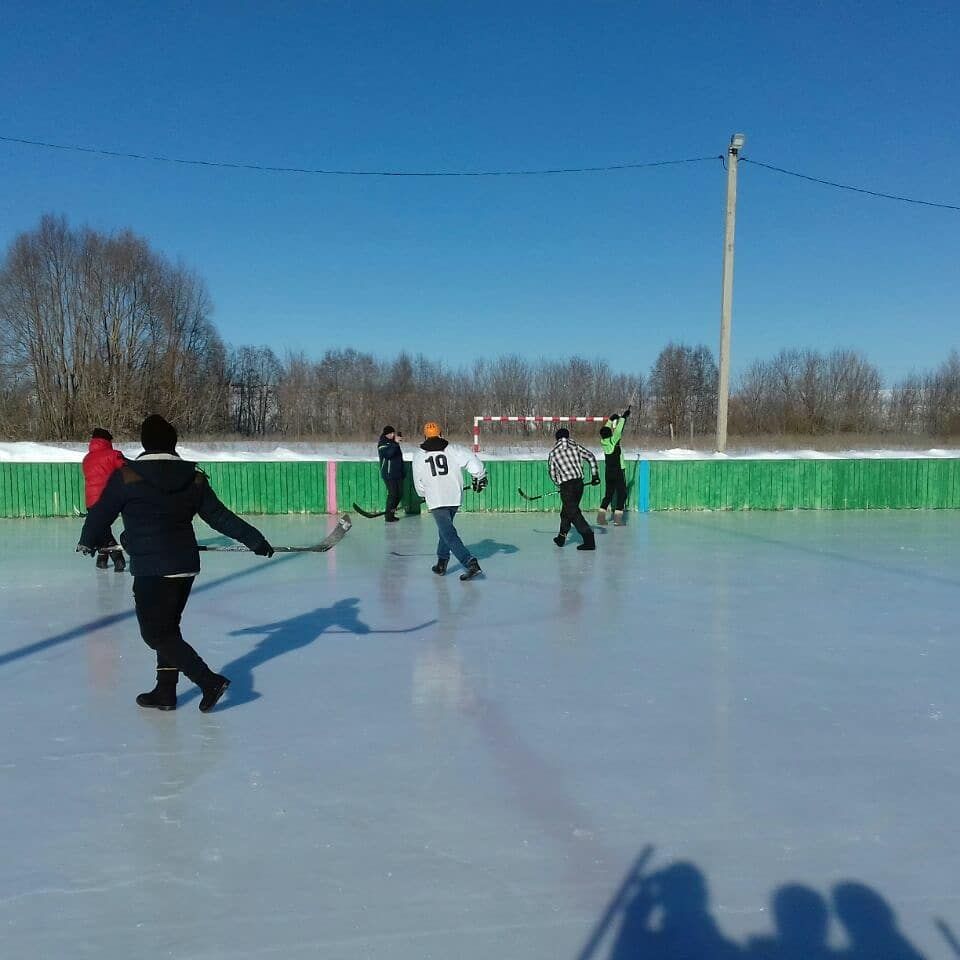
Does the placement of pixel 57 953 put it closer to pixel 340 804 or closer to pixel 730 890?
pixel 340 804

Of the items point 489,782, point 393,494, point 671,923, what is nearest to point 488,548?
A: point 393,494

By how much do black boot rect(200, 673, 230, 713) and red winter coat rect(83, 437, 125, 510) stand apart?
14.5 ft

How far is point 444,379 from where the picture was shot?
2042 inches

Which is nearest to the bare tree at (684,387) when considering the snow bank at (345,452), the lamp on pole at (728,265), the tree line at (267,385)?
the tree line at (267,385)

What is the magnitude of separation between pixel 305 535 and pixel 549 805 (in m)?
8.85

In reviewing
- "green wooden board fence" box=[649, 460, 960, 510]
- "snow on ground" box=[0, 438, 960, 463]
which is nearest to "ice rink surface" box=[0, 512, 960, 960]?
"green wooden board fence" box=[649, 460, 960, 510]

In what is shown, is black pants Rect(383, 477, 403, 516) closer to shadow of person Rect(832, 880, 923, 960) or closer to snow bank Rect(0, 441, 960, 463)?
snow bank Rect(0, 441, 960, 463)

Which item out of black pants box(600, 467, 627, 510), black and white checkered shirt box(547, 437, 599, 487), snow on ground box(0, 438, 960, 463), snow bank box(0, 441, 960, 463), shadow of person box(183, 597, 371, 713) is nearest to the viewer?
shadow of person box(183, 597, 371, 713)

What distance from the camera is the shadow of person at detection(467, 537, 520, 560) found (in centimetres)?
1007

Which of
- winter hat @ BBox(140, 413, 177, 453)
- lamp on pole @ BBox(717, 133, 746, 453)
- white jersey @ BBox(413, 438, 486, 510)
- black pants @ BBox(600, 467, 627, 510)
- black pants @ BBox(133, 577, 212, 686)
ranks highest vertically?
lamp on pole @ BBox(717, 133, 746, 453)

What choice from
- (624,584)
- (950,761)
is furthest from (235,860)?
(624,584)

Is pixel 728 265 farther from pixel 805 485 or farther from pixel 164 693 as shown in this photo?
pixel 164 693

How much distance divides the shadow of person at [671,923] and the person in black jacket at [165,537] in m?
2.59

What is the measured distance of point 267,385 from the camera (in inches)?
2110
